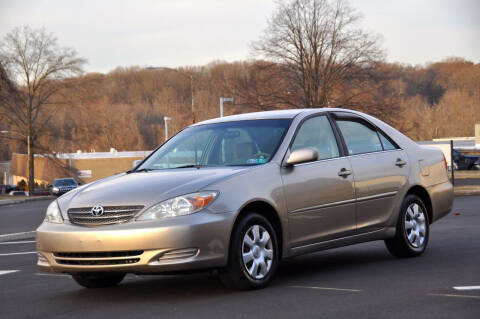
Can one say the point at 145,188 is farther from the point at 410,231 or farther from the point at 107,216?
the point at 410,231

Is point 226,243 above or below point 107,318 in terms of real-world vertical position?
above

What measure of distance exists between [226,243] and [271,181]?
876mm

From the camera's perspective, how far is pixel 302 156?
811 centimetres

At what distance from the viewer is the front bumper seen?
281 inches

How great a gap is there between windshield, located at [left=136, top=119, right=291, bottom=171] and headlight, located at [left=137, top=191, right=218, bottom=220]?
956mm

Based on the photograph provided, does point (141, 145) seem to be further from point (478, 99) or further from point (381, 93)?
A: point (381, 93)

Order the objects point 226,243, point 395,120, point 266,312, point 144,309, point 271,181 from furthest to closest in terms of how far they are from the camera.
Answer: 1. point 395,120
2. point 271,181
3. point 226,243
4. point 144,309
5. point 266,312

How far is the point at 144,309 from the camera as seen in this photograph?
6.89 metres

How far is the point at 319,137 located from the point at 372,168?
75cm

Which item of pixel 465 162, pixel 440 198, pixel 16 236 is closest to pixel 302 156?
pixel 440 198

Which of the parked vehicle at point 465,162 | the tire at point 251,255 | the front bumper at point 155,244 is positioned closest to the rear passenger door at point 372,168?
the tire at point 251,255

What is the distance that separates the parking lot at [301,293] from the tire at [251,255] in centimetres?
13

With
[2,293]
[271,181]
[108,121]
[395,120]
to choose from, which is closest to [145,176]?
[271,181]

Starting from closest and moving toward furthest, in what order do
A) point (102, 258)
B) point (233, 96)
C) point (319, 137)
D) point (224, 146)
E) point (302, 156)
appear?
point (102, 258) → point (302, 156) → point (224, 146) → point (319, 137) → point (233, 96)
